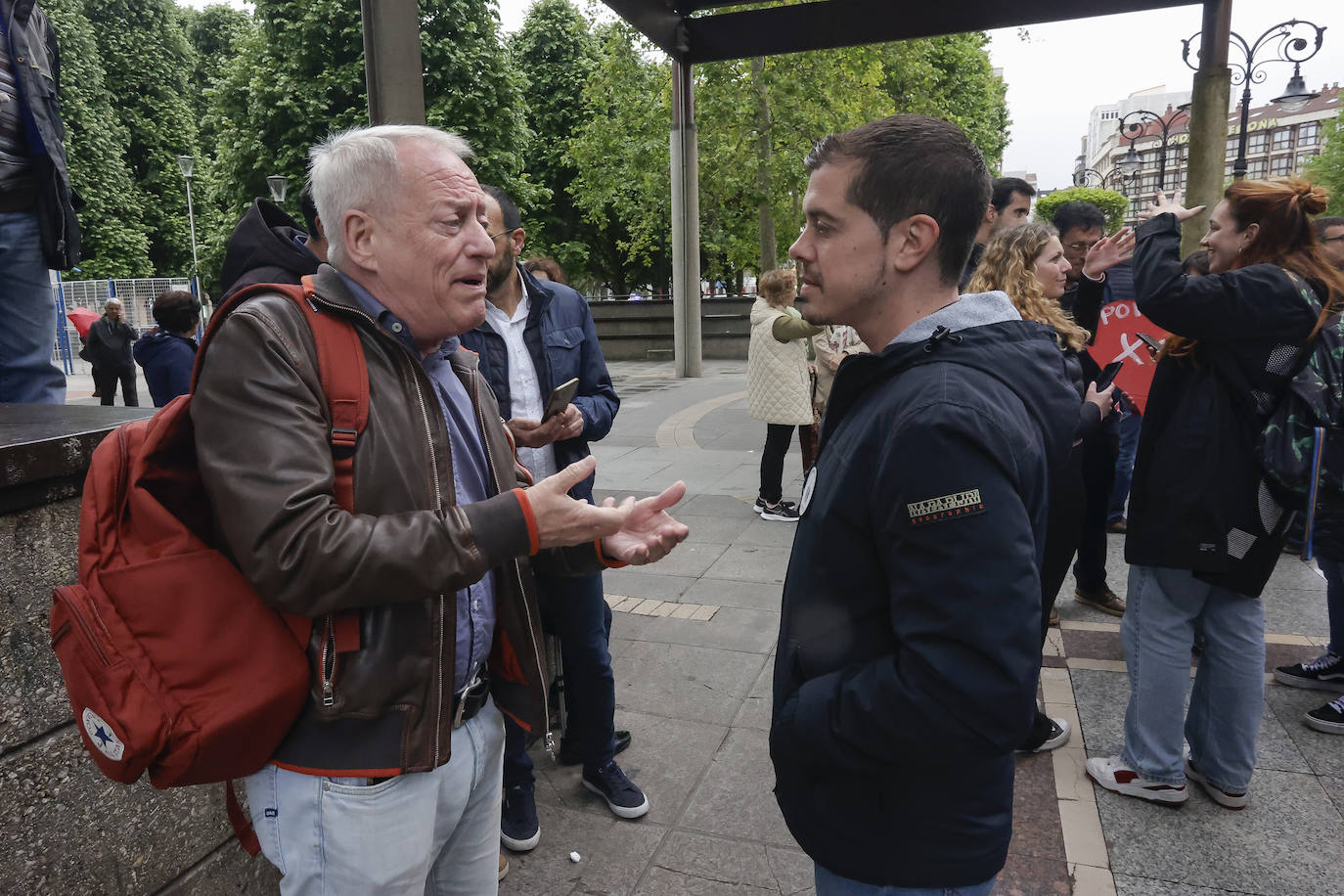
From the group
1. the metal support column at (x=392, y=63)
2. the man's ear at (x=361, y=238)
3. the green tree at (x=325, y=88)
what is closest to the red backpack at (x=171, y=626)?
the man's ear at (x=361, y=238)

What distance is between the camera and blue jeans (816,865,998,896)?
1.50 meters

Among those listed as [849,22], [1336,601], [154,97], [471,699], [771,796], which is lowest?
[771,796]

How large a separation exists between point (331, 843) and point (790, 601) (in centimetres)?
91

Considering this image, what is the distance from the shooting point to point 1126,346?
4984 millimetres

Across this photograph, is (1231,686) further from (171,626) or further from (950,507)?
(171,626)

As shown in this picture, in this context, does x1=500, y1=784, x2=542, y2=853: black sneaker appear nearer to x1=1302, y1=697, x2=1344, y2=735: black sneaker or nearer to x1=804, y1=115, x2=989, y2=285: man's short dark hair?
x1=804, y1=115, x2=989, y2=285: man's short dark hair

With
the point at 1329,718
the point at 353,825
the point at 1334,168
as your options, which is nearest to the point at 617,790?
the point at 353,825

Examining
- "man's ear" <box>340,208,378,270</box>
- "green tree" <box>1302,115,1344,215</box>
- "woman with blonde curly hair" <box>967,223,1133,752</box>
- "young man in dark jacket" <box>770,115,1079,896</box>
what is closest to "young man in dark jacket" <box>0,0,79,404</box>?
"man's ear" <box>340,208,378,270</box>

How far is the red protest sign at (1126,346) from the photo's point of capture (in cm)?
497

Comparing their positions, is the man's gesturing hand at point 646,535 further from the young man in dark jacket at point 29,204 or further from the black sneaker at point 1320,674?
the black sneaker at point 1320,674

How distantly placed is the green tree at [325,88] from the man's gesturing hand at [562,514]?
22.0 metres

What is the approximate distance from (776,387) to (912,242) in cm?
570

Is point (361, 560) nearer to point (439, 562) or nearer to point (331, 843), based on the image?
point (439, 562)

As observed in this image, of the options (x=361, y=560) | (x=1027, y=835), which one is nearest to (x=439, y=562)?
(x=361, y=560)
